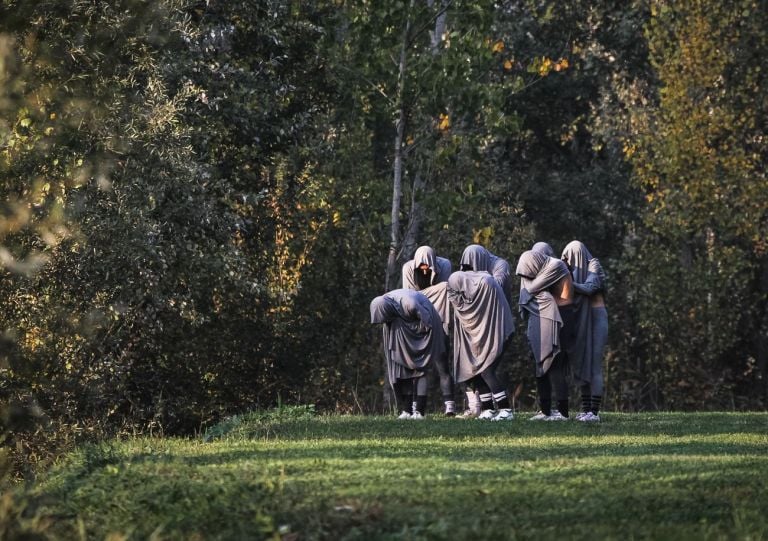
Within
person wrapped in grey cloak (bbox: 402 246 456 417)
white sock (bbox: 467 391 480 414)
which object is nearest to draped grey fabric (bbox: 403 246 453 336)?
person wrapped in grey cloak (bbox: 402 246 456 417)

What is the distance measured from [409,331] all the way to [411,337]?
0.08 m

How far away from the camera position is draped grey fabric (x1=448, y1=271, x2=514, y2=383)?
19.4 m

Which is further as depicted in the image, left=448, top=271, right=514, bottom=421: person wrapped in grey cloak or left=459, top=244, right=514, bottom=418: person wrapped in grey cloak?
left=459, top=244, right=514, bottom=418: person wrapped in grey cloak

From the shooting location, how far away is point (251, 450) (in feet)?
45.6

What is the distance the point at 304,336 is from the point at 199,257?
20.9 feet

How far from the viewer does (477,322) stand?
19.6 metres

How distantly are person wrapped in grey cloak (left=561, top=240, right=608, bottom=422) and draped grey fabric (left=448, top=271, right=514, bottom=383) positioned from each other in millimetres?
903

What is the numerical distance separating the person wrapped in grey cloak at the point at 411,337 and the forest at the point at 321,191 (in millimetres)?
3004

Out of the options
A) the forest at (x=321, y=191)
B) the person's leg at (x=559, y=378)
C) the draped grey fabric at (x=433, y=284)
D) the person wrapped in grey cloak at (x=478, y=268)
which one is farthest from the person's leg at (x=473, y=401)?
the forest at (x=321, y=191)

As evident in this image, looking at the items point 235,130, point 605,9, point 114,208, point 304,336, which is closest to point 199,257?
point 114,208

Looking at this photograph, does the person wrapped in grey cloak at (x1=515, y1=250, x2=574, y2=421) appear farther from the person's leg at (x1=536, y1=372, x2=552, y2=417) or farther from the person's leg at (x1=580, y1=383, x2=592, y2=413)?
the person's leg at (x1=580, y1=383, x2=592, y2=413)

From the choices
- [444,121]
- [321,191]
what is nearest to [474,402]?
[321,191]

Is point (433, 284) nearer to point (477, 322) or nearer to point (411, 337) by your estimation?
point (411, 337)

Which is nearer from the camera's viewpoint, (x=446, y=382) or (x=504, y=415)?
(x=504, y=415)
